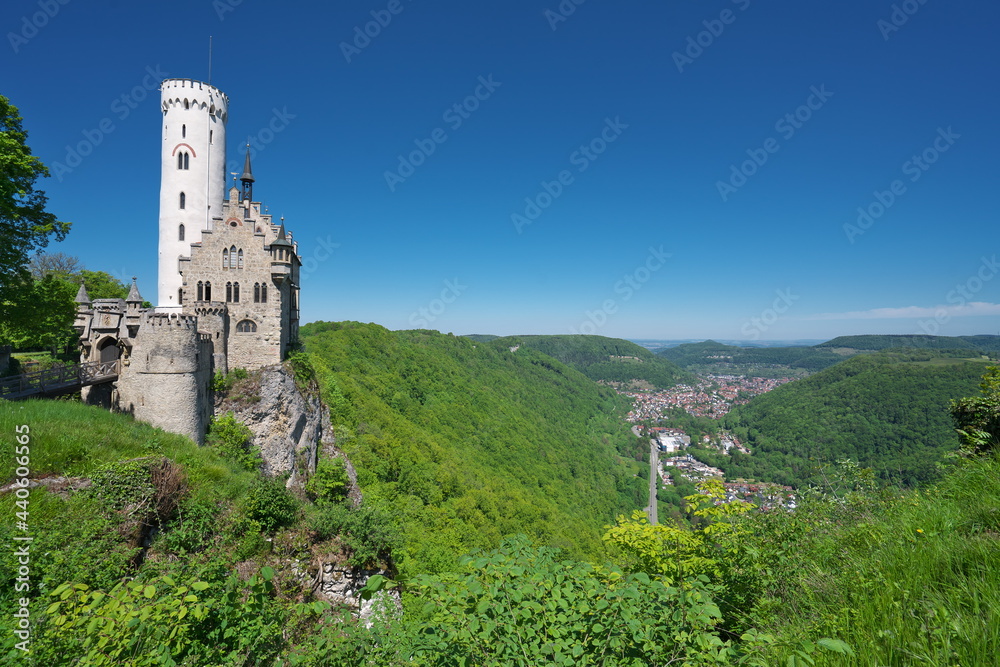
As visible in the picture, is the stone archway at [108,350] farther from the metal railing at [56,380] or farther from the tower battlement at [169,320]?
the tower battlement at [169,320]

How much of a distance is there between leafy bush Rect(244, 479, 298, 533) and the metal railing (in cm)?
830

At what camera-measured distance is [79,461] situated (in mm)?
10070

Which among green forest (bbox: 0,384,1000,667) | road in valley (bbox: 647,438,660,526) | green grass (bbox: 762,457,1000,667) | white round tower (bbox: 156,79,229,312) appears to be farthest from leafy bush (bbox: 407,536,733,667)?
road in valley (bbox: 647,438,660,526)

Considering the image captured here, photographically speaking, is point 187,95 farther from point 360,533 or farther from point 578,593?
point 578,593

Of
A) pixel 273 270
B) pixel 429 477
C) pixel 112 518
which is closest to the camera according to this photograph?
pixel 112 518

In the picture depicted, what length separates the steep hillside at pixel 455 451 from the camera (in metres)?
29.3

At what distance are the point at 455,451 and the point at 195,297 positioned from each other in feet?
109

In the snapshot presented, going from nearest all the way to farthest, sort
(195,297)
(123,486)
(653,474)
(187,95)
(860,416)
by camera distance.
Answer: (123,486) < (195,297) < (187,95) < (860,416) < (653,474)

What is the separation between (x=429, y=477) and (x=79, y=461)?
25574 mm

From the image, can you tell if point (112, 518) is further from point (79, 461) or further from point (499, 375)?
point (499, 375)

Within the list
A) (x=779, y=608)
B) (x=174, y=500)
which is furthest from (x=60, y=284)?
(x=779, y=608)

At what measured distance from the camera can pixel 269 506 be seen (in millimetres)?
13227

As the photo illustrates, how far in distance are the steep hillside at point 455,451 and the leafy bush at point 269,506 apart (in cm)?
738

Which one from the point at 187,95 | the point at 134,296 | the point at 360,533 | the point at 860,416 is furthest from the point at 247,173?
the point at 860,416
